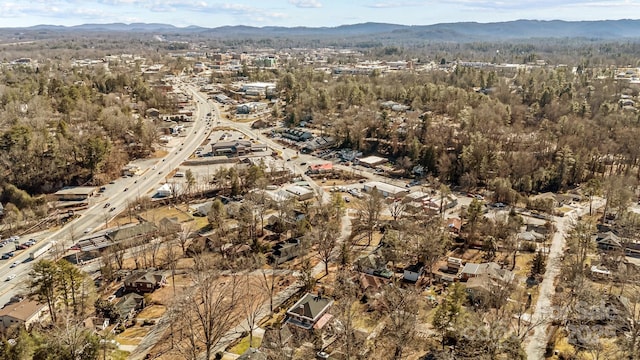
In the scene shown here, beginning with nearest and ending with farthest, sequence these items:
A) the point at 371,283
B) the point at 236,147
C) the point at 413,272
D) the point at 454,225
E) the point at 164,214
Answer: the point at 371,283, the point at 413,272, the point at 454,225, the point at 164,214, the point at 236,147

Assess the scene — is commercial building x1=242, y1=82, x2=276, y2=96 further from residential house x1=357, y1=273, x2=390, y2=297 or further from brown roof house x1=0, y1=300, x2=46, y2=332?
brown roof house x1=0, y1=300, x2=46, y2=332

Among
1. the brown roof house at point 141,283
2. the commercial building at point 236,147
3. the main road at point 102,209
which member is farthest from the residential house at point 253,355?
the commercial building at point 236,147

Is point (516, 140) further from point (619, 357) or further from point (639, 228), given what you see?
point (619, 357)

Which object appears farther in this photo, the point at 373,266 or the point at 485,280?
the point at 373,266

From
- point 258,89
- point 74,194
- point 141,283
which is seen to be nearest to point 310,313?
point 141,283

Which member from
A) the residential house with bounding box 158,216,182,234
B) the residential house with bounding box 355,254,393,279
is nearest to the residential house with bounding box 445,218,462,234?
the residential house with bounding box 355,254,393,279

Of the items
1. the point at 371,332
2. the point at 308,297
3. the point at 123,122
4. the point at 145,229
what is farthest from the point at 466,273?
the point at 123,122

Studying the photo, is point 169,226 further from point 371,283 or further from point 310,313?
point 371,283
